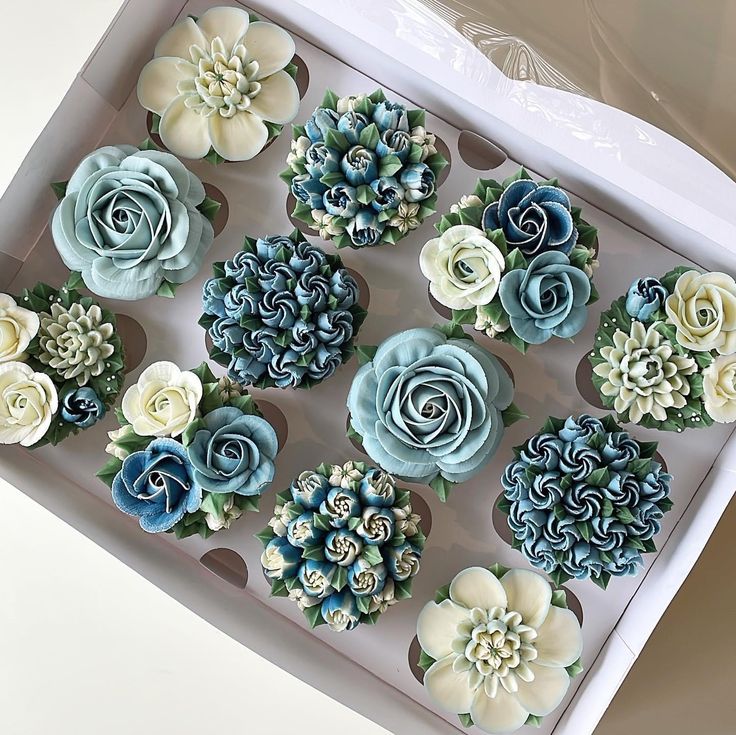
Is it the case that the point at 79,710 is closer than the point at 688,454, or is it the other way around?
the point at 688,454

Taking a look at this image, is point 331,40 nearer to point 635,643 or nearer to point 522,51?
point 522,51

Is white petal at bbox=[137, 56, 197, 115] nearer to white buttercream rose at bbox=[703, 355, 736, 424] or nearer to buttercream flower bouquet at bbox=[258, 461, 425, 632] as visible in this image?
buttercream flower bouquet at bbox=[258, 461, 425, 632]

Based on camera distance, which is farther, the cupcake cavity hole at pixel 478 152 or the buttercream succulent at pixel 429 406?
the cupcake cavity hole at pixel 478 152

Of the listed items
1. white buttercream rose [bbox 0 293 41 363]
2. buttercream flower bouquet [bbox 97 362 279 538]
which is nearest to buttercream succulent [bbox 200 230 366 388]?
buttercream flower bouquet [bbox 97 362 279 538]

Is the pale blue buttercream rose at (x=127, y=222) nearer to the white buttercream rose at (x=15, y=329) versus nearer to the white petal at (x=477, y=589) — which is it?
the white buttercream rose at (x=15, y=329)

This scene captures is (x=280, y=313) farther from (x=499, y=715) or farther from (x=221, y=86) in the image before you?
(x=499, y=715)

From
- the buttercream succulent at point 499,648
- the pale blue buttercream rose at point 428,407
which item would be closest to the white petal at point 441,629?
the buttercream succulent at point 499,648

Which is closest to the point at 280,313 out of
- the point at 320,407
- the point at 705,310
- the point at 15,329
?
the point at 320,407

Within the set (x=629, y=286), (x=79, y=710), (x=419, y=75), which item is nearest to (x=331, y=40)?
(x=419, y=75)
